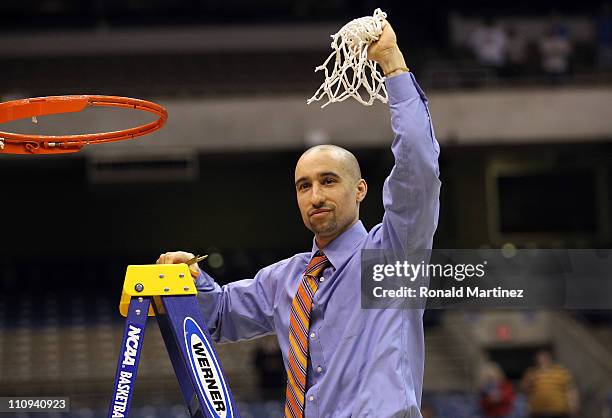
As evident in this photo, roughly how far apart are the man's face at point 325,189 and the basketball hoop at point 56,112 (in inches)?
34.3

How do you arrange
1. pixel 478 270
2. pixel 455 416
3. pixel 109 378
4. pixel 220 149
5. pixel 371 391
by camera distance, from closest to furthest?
pixel 371 391 → pixel 478 270 → pixel 455 416 → pixel 109 378 → pixel 220 149

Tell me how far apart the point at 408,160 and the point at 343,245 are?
1.55 feet

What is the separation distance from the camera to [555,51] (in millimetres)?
18938

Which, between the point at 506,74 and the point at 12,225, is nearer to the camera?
the point at 506,74

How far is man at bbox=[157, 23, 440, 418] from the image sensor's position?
341 centimetres

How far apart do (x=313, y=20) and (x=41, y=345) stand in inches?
339

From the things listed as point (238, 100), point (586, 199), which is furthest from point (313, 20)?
point (586, 199)

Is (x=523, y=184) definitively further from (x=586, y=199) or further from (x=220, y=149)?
(x=220, y=149)

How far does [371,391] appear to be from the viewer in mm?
3416

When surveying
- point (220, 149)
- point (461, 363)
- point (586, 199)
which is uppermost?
point (220, 149)

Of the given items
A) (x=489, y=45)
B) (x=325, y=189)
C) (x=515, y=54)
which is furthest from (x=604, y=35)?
(x=325, y=189)

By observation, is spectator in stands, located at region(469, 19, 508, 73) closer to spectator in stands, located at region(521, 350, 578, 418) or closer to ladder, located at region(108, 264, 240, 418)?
spectator in stands, located at region(521, 350, 578, 418)

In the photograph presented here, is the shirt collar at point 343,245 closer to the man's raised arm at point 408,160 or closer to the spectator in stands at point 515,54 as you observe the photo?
the man's raised arm at point 408,160

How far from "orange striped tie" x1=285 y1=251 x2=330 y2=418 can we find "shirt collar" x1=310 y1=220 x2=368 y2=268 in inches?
1.6
